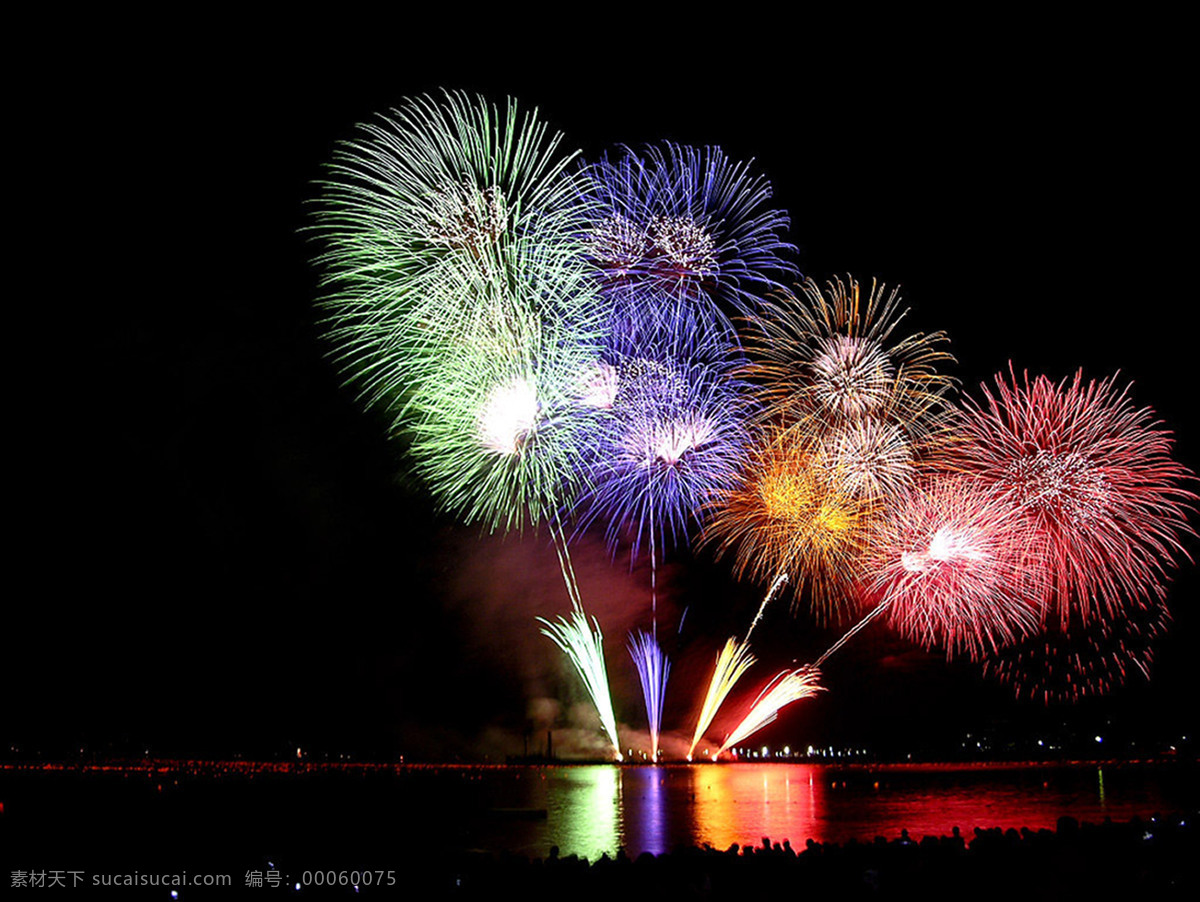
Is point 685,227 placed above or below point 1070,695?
above

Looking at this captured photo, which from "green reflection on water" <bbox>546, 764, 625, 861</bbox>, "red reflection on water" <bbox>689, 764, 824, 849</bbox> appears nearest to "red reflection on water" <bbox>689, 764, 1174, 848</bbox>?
"red reflection on water" <bbox>689, 764, 824, 849</bbox>

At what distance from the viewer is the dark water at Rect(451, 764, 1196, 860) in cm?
2333

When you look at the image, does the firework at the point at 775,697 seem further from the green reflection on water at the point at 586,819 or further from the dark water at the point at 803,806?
the green reflection on water at the point at 586,819

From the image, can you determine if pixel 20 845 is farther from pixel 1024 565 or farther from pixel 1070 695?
pixel 1070 695

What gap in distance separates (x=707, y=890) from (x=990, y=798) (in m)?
30.5

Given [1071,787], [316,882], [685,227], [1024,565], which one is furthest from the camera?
[1071,787]

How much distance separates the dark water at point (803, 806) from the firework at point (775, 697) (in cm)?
264

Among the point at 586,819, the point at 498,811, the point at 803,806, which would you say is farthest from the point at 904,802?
the point at 498,811

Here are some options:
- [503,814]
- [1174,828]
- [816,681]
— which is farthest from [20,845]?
[816,681]

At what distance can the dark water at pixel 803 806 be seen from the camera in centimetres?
2333

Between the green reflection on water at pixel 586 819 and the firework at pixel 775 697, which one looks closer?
the green reflection on water at pixel 586 819

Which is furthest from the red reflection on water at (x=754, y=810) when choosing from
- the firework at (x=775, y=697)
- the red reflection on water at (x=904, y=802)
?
the firework at (x=775, y=697)

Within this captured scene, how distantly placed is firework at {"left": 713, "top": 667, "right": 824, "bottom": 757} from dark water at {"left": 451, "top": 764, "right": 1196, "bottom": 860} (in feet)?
8.66

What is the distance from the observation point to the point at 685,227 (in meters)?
21.5
